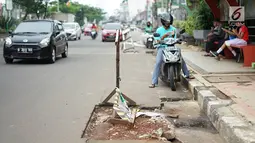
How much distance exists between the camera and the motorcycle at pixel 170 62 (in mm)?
7609

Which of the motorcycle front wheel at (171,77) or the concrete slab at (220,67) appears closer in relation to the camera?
the motorcycle front wheel at (171,77)

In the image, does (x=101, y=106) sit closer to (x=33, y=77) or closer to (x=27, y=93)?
(x=27, y=93)

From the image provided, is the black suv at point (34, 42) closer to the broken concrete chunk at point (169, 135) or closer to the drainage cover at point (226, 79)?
the drainage cover at point (226, 79)

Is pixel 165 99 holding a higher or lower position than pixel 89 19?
lower

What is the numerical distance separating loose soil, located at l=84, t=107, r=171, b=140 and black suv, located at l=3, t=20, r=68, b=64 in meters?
6.90

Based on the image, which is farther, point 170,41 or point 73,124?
point 170,41

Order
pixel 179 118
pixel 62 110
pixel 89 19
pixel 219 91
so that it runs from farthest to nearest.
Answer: pixel 89 19 < pixel 219 91 < pixel 62 110 < pixel 179 118

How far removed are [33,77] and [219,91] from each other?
4956mm

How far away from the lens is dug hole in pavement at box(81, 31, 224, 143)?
4.58m

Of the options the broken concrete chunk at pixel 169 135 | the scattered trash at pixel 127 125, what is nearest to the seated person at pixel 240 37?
the scattered trash at pixel 127 125

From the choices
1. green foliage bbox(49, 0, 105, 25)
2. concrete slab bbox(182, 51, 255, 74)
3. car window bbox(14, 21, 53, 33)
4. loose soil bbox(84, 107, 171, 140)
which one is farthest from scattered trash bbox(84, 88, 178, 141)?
green foliage bbox(49, 0, 105, 25)

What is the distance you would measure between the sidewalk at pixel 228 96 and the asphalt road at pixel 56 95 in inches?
32.7

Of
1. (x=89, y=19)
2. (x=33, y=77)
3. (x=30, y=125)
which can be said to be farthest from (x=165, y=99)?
(x=89, y=19)

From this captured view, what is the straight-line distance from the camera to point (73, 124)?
5.12 meters
